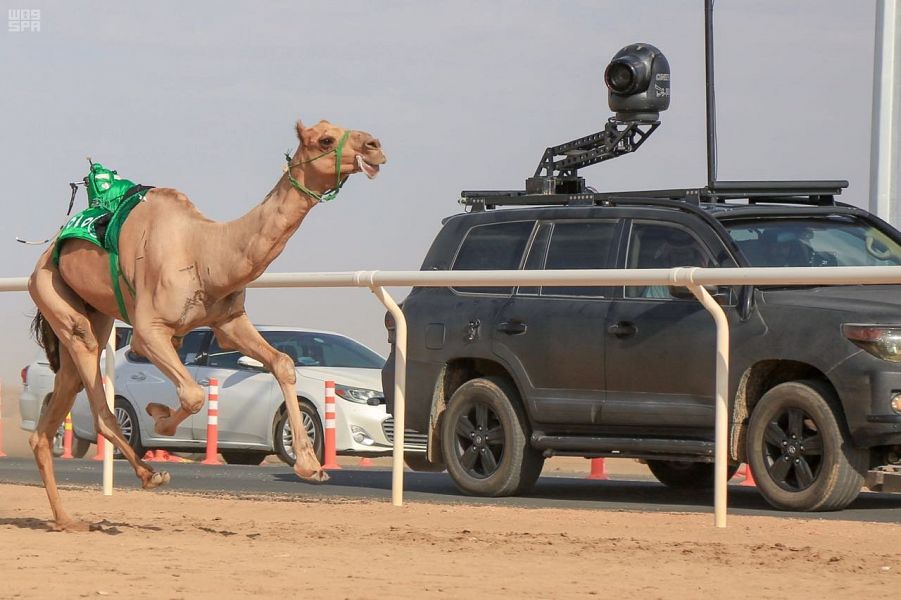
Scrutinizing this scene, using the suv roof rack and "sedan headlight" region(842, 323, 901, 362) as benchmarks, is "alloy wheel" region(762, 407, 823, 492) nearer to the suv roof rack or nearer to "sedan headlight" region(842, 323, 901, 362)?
"sedan headlight" region(842, 323, 901, 362)

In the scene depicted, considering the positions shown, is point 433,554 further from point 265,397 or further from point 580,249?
point 265,397

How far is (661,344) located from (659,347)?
25mm

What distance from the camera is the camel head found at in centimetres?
934

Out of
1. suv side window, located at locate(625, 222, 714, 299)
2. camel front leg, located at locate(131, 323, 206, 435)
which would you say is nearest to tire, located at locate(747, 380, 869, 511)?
suv side window, located at locate(625, 222, 714, 299)

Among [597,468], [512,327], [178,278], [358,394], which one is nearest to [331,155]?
[178,278]

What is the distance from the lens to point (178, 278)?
9945 millimetres

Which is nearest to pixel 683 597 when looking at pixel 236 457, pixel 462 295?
pixel 462 295

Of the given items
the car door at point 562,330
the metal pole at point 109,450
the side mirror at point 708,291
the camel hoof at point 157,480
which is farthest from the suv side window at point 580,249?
the camel hoof at point 157,480

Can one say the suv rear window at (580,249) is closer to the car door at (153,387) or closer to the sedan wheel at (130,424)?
the car door at (153,387)

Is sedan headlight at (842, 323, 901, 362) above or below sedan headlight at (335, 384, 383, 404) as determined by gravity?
above

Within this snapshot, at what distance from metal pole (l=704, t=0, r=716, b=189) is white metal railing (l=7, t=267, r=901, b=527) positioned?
4.85 metres

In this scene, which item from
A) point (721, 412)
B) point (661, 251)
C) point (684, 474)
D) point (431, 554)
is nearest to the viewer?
point (431, 554)

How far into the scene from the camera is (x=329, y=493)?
14711 mm

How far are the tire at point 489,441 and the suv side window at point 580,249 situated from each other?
88 centimetres
